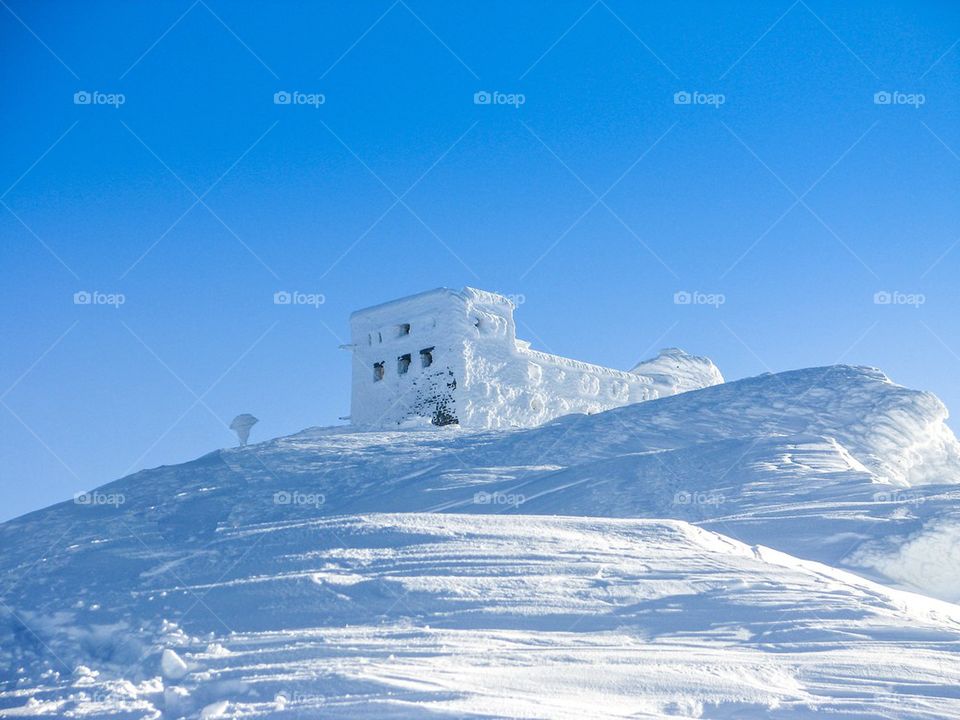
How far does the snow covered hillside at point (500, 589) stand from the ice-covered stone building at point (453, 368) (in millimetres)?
8846

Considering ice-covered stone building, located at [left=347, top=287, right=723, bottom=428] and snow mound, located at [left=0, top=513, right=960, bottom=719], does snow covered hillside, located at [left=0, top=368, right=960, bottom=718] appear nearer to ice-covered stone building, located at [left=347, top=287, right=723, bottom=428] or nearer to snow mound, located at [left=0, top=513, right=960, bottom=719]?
snow mound, located at [left=0, top=513, right=960, bottom=719]

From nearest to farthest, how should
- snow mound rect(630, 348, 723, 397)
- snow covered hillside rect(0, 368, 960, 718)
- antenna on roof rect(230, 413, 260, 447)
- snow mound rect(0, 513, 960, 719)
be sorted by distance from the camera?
snow mound rect(0, 513, 960, 719), snow covered hillside rect(0, 368, 960, 718), antenna on roof rect(230, 413, 260, 447), snow mound rect(630, 348, 723, 397)

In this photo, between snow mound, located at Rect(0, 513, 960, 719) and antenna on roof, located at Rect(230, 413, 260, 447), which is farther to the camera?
antenna on roof, located at Rect(230, 413, 260, 447)

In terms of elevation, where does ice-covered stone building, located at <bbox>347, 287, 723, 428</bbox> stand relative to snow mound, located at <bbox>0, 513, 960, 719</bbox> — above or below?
above

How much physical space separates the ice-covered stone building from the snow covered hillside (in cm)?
885

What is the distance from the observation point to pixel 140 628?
1005 centimetres

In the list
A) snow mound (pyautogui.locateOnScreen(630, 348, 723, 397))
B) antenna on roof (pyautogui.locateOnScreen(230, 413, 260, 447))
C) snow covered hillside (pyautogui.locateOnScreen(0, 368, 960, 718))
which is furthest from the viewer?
snow mound (pyautogui.locateOnScreen(630, 348, 723, 397))

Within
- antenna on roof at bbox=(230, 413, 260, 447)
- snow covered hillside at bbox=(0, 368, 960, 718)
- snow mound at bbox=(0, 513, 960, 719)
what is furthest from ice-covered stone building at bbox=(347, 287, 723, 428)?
snow mound at bbox=(0, 513, 960, 719)

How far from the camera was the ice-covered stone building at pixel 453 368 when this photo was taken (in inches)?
1077

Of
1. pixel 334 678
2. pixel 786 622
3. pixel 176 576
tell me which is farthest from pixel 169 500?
pixel 786 622

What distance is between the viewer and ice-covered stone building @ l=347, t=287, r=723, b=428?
2736 cm

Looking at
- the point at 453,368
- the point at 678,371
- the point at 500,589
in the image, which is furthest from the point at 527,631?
the point at 678,371

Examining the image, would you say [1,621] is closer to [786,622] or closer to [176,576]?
[176,576]

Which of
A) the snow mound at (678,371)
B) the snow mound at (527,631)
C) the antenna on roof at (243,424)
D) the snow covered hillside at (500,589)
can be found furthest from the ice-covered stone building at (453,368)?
the snow mound at (527,631)
